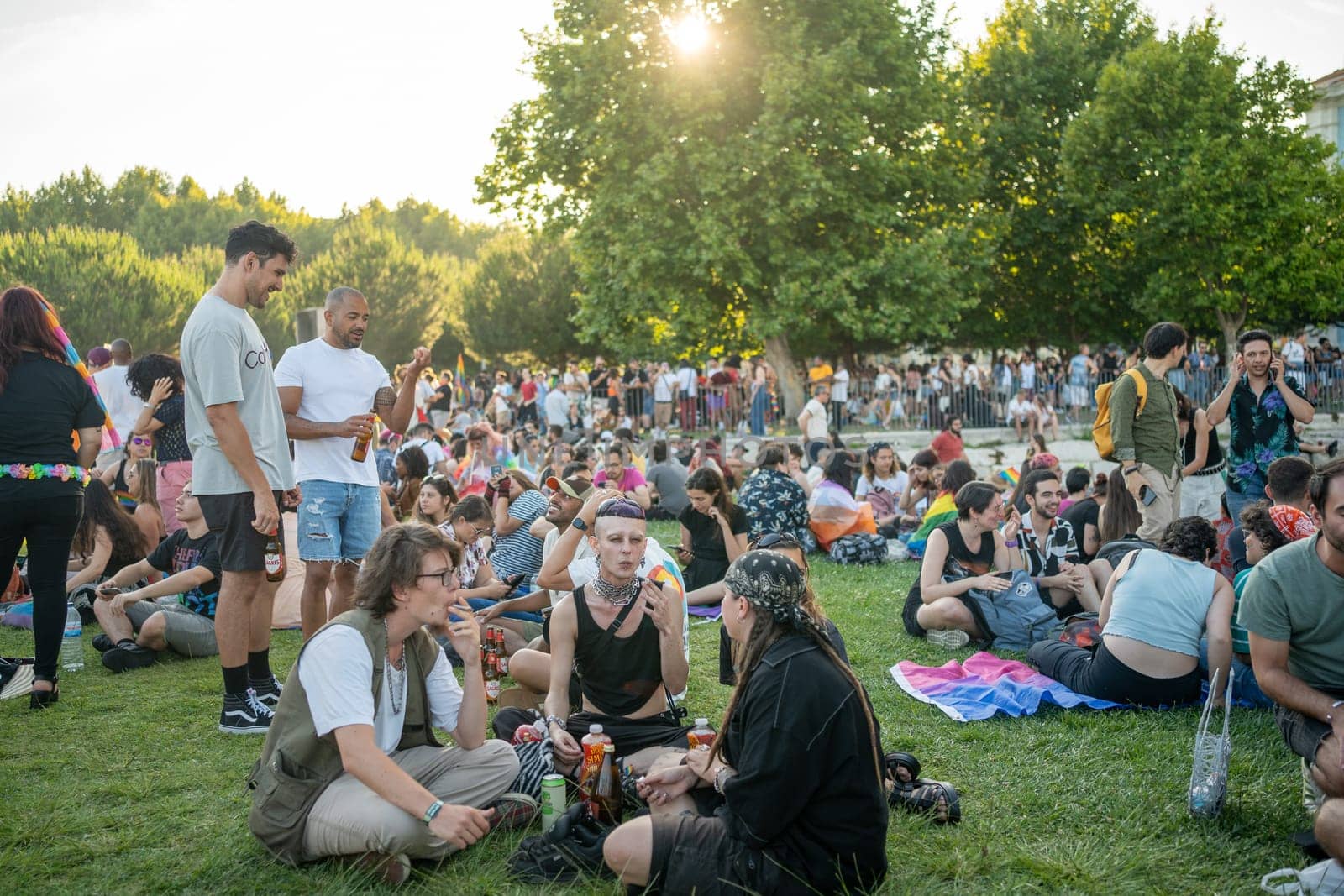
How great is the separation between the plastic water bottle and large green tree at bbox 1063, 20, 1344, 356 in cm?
2893

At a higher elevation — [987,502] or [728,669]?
[987,502]

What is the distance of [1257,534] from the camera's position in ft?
19.5

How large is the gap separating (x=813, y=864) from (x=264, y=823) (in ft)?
6.30

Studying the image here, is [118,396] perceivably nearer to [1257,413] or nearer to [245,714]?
[245,714]

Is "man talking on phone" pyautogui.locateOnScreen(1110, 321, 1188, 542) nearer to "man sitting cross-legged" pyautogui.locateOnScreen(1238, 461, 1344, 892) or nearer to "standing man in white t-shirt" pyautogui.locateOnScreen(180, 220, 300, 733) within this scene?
"man sitting cross-legged" pyautogui.locateOnScreen(1238, 461, 1344, 892)

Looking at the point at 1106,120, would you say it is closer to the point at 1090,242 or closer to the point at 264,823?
the point at 1090,242

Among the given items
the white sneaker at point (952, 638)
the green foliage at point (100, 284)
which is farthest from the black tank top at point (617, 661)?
the green foliage at point (100, 284)

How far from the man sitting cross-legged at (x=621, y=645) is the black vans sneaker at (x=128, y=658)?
12.2 ft

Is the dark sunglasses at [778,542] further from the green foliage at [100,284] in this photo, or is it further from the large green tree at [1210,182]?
the green foliage at [100,284]

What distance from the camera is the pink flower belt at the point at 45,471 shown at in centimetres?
554

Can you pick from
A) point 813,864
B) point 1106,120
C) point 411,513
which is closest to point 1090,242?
point 1106,120

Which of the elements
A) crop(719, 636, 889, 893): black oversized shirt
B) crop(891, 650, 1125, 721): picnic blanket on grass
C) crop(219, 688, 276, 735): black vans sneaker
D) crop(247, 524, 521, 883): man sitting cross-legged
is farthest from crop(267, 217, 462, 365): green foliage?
crop(719, 636, 889, 893): black oversized shirt

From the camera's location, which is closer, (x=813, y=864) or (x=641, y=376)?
(x=813, y=864)

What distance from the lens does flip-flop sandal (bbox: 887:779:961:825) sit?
444 cm
